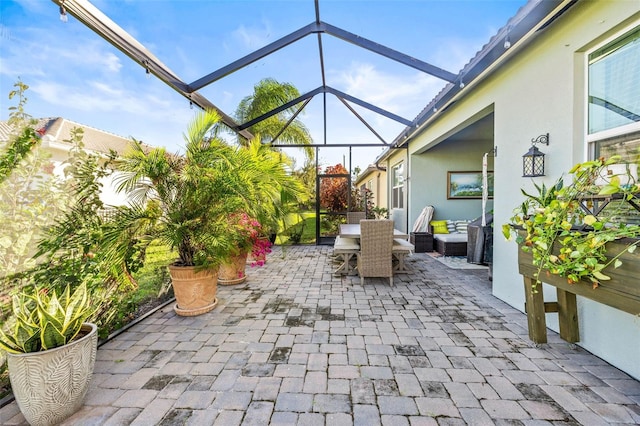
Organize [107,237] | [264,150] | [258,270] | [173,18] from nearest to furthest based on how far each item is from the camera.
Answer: [107,237]
[173,18]
[264,150]
[258,270]

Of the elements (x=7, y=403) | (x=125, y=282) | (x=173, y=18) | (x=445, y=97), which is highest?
(x=173, y=18)

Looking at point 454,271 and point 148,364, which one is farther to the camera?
point 454,271

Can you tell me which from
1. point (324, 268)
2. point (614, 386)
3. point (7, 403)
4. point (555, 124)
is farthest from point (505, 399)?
point (324, 268)

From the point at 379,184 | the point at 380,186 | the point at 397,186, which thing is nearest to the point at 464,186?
the point at 397,186

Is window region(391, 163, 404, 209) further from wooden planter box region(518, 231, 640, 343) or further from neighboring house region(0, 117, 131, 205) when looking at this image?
neighboring house region(0, 117, 131, 205)

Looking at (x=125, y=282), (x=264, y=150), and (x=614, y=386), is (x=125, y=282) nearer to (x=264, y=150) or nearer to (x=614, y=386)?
(x=264, y=150)

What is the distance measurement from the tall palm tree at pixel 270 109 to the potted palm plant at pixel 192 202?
712 centimetres

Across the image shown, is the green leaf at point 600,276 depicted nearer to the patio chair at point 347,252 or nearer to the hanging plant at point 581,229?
the hanging plant at point 581,229

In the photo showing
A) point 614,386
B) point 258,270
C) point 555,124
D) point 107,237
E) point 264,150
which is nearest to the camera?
point 614,386

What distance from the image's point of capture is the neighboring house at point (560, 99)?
2.12m

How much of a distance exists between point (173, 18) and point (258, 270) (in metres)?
4.15

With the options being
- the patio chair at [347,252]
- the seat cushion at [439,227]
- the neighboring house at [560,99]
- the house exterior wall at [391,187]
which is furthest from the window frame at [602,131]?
the house exterior wall at [391,187]

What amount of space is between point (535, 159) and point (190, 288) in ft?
13.0

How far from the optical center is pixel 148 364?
2277 mm
